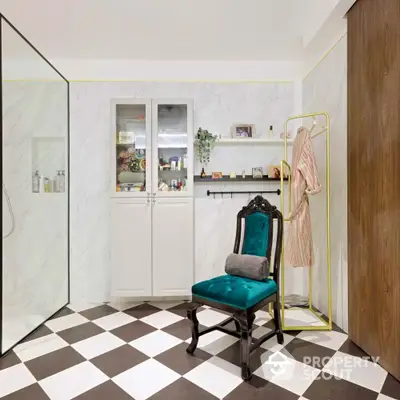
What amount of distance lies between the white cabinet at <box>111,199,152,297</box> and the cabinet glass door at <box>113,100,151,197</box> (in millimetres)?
212

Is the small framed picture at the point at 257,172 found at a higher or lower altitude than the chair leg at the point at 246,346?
higher

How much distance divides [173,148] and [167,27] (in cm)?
114

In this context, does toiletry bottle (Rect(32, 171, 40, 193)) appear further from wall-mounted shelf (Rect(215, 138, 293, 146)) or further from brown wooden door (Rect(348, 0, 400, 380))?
brown wooden door (Rect(348, 0, 400, 380))

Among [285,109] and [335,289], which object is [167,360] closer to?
[335,289]

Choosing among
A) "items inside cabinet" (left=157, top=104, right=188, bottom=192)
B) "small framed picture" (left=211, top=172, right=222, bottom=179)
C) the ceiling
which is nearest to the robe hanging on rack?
"small framed picture" (left=211, top=172, right=222, bottom=179)

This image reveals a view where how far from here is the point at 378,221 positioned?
76.4 inches

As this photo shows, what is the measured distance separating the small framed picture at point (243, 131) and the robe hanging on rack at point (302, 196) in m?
0.85

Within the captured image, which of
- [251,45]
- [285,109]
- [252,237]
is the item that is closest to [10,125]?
[252,237]

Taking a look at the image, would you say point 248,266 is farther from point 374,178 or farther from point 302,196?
point 374,178

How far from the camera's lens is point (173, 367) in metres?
1.95

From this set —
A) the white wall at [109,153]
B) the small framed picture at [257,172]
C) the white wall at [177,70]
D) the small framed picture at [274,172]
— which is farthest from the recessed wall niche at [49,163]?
the small framed picture at [274,172]

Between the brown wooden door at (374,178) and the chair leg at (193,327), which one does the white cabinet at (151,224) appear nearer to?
the chair leg at (193,327)

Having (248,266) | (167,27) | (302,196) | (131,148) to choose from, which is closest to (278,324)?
(248,266)

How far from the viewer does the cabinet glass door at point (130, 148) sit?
120 inches
